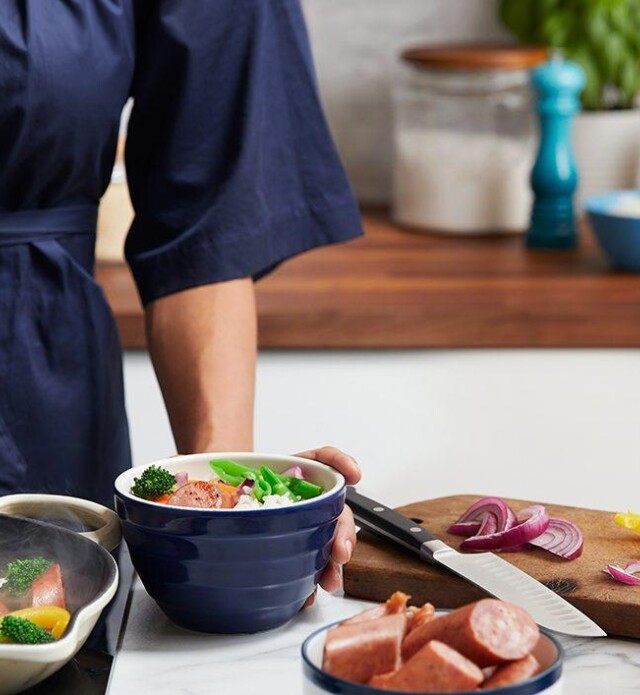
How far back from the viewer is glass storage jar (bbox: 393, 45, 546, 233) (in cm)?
204

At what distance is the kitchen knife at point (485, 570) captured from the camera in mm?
744

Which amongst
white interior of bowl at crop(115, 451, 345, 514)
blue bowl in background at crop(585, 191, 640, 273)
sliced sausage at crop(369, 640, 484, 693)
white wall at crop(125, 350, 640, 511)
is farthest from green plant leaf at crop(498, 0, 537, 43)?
sliced sausage at crop(369, 640, 484, 693)

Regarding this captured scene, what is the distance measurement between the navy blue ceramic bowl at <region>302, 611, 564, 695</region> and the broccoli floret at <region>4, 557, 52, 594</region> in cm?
19

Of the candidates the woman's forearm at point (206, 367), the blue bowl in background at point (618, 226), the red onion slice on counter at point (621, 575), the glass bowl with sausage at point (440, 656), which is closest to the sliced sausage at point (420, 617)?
the glass bowl with sausage at point (440, 656)

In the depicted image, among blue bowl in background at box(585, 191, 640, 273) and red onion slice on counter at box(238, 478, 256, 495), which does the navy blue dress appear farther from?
blue bowl in background at box(585, 191, 640, 273)

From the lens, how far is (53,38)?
1.03m

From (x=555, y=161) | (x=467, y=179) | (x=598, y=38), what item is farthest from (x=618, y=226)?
(x=598, y=38)

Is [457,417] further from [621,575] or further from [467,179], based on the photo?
[621,575]

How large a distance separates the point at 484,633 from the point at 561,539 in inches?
12.0

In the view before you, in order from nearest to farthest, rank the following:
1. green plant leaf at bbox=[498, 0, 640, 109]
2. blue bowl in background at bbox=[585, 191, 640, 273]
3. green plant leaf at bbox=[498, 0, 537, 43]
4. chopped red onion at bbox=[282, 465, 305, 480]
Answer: chopped red onion at bbox=[282, 465, 305, 480] < blue bowl in background at bbox=[585, 191, 640, 273] < green plant leaf at bbox=[498, 0, 640, 109] < green plant leaf at bbox=[498, 0, 537, 43]

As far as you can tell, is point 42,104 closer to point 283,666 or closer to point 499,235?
point 283,666

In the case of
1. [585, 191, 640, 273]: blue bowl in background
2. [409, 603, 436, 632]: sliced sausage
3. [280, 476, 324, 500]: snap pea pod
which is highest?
[409, 603, 436, 632]: sliced sausage

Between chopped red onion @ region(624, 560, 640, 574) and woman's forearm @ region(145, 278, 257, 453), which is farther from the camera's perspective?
woman's forearm @ region(145, 278, 257, 453)

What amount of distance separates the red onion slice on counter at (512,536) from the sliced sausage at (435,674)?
0.30m
